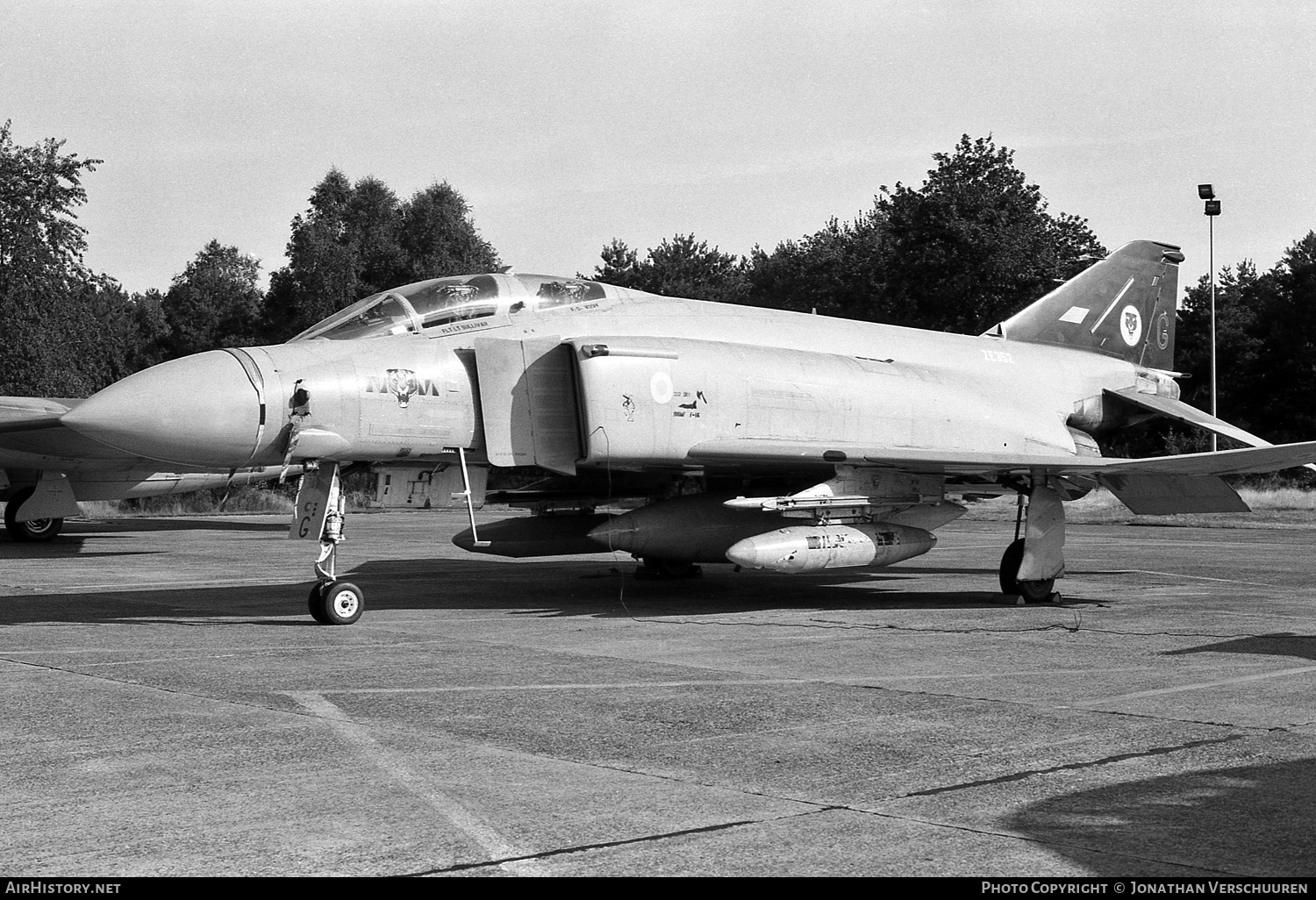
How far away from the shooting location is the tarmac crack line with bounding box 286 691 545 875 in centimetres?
429

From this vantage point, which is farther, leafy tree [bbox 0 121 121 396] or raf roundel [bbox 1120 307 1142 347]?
leafy tree [bbox 0 121 121 396]

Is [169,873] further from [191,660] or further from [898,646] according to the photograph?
[898,646]

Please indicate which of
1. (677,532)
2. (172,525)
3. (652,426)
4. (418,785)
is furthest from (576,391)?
(172,525)

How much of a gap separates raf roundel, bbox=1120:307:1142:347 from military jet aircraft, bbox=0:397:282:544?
44.6 ft

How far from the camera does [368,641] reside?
10.2m

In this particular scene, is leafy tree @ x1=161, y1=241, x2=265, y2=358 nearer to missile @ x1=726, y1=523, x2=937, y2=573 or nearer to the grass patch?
the grass patch

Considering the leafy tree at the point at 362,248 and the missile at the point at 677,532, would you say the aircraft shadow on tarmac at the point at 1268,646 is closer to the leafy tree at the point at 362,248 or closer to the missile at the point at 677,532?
the missile at the point at 677,532

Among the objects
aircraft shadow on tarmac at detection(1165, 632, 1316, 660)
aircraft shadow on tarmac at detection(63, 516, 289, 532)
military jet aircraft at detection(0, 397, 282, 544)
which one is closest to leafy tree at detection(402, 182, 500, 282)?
aircraft shadow on tarmac at detection(63, 516, 289, 532)

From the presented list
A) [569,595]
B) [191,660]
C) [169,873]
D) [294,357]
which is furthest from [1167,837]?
[569,595]

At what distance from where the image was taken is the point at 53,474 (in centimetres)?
2330

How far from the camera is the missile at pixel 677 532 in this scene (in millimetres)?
12891

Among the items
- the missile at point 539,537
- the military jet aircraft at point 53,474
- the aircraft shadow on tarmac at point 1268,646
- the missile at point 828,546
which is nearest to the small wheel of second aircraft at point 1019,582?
the missile at point 828,546

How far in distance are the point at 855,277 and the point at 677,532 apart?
171ft

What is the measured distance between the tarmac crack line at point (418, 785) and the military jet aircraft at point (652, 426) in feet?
11.5
